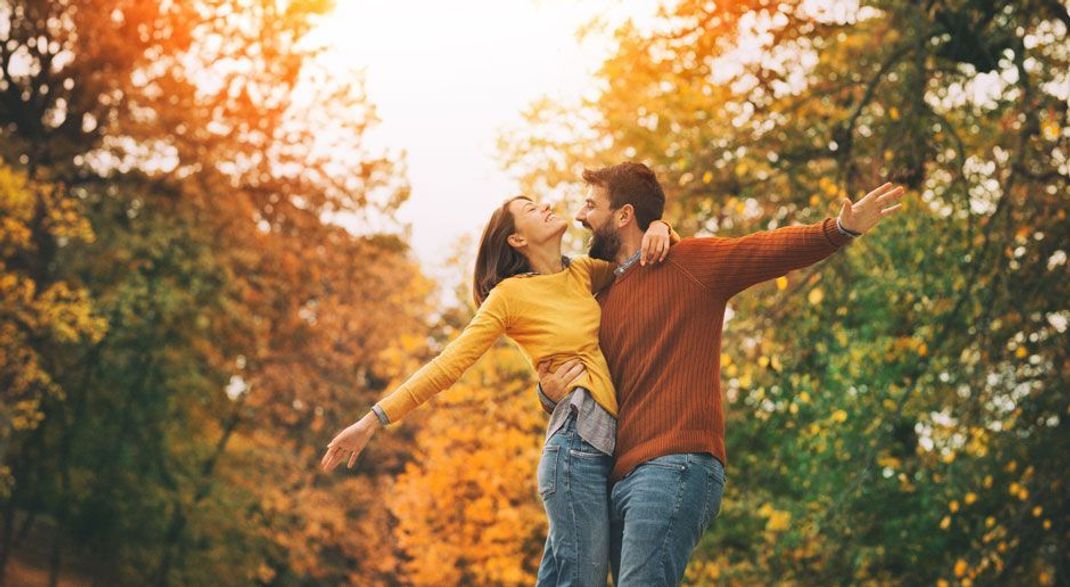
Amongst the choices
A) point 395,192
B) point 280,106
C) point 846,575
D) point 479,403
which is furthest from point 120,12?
point 846,575

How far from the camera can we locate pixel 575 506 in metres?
3.56

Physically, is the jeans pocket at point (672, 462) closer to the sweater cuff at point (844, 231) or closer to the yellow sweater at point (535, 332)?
the yellow sweater at point (535, 332)

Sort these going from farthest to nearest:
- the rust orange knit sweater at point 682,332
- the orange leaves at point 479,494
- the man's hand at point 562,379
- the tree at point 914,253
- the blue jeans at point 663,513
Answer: the orange leaves at point 479,494
the tree at point 914,253
the man's hand at point 562,379
the rust orange knit sweater at point 682,332
the blue jeans at point 663,513

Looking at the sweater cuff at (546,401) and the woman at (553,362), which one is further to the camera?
the sweater cuff at (546,401)

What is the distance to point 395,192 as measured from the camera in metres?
21.6

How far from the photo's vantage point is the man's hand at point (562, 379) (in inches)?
144

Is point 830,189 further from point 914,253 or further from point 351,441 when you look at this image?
point 351,441

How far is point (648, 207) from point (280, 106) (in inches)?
658

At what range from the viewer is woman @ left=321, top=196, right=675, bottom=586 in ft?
11.6

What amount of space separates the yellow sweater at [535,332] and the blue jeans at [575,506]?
156mm

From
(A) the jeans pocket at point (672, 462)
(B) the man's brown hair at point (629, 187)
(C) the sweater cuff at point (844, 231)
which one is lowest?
(A) the jeans pocket at point (672, 462)

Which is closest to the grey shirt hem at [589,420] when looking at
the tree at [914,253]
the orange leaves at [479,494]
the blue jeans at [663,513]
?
the blue jeans at [663,513]

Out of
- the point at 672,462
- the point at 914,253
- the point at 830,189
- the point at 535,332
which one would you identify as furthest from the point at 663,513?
the point at 914,253

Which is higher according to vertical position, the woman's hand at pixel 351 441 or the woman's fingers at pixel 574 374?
the woman's fingers at pixel 574 374
